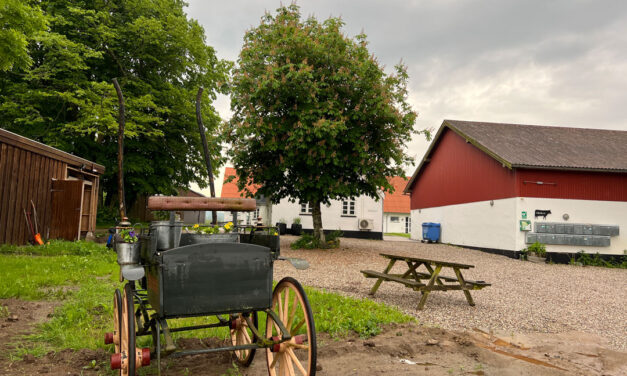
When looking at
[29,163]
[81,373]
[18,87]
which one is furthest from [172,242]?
[18,87]

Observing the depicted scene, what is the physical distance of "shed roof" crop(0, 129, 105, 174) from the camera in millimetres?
11827

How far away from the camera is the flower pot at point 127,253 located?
355 centimetres

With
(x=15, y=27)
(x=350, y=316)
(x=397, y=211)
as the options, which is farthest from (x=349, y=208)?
(x=350, y=316)

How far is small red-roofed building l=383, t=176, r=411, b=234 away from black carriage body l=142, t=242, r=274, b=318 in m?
37.6

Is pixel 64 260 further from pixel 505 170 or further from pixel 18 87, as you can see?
pixel 505 170

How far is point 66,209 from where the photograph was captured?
46.3 ft

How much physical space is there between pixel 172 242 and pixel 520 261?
1549 centimetres

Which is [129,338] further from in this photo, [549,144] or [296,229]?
[296,229]

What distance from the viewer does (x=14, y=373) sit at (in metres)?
3.68

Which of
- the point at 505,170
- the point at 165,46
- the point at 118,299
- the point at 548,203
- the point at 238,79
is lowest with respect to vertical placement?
the point at 118,299

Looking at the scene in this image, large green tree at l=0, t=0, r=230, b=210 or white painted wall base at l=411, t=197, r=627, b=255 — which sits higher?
large green tree at l=0, t=0, r=230, b=210

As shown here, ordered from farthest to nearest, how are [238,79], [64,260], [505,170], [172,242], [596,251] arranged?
[505,170] < [596,251] < [238,79] < [64,260] < [172,242]

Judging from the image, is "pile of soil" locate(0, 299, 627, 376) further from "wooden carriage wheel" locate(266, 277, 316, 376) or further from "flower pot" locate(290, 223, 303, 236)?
→ "flower pot" locate(290, 223, 303, 236)

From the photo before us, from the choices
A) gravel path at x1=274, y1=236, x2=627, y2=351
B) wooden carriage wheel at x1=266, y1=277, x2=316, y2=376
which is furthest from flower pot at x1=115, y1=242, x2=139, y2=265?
gravel path at x1=274, y1=236, x2=627, y2=351
